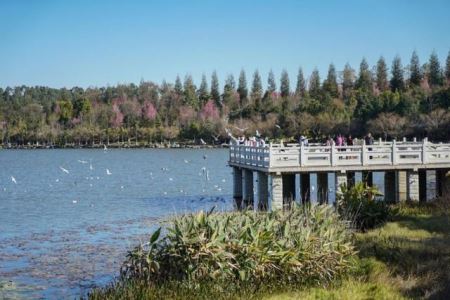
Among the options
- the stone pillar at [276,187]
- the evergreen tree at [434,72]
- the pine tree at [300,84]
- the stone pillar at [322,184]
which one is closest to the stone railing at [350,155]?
the stone pillar at [276,187]

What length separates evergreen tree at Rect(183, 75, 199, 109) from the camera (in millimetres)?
157500

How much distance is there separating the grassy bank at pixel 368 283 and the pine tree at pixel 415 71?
353 feet

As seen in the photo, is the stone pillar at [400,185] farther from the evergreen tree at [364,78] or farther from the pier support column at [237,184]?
the evergreen tree at [364,78]

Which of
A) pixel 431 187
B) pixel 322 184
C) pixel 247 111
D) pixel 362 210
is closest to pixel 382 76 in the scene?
pixel 247 111

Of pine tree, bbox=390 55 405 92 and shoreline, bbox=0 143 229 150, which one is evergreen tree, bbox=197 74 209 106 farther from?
pine tree, bbox=390 55 405 92

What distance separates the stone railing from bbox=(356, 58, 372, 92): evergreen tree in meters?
94.3

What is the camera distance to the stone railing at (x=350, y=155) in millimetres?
30070

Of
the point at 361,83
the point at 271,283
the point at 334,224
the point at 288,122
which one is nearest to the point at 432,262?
the point at 334,224

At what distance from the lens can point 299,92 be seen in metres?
141

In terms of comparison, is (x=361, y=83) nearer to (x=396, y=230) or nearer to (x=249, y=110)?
(x=249, y=110)

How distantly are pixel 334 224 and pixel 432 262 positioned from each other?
2.66m

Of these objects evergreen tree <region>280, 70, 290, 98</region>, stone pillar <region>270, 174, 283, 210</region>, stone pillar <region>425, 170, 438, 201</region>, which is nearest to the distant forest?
evergreen tree <region>280, 70, 290, 98</region>

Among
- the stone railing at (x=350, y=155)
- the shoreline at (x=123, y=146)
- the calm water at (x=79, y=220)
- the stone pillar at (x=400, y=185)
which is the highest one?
the shoreline at (x=123, y=146)

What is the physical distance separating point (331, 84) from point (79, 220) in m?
103
